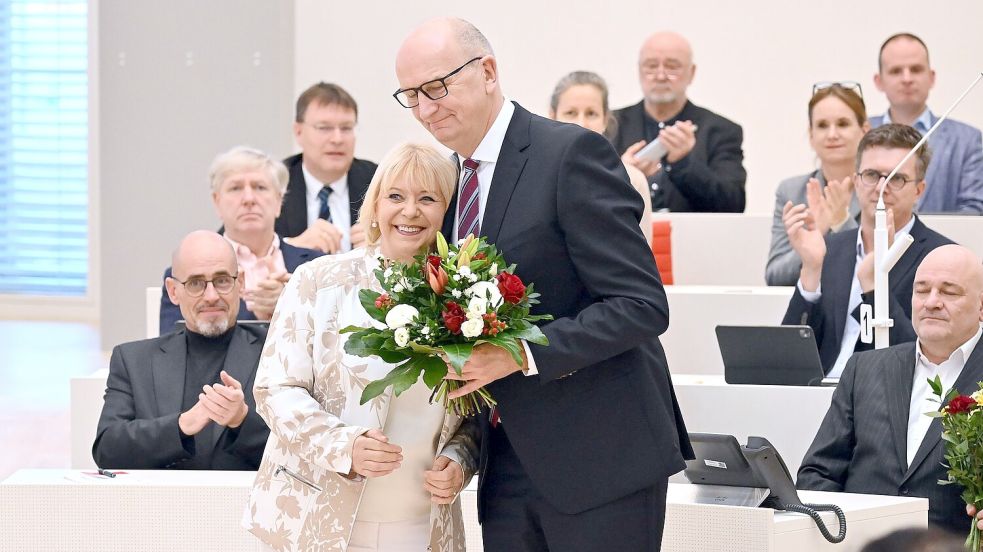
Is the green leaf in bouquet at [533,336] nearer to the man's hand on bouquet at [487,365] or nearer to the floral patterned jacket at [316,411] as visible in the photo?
the man's hand on bouquet at [487,365]

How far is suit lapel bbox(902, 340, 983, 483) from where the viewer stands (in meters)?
3.75

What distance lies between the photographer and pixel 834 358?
5035 millimetres

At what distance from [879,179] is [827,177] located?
3.10ft

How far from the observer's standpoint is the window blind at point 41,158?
13062mm

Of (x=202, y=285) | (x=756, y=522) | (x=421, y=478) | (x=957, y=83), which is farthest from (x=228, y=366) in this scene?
(x=957, y=83)

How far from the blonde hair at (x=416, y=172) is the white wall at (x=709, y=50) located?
6332mm

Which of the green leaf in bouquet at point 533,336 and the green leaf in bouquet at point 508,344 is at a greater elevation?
the green leaf in bouquet at point 533,336

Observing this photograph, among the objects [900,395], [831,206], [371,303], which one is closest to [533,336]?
[371,303]

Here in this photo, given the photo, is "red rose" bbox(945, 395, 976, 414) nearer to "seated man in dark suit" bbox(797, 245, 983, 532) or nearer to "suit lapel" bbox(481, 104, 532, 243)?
"seated man in dark suit" bbox(797, 245, 983, 532)

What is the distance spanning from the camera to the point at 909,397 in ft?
12.8

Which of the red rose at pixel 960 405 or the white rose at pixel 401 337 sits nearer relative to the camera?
the white rose at pixel 401 337

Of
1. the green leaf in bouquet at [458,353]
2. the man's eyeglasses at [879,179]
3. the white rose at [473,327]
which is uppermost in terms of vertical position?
the man's eyeglasses at [879,179]


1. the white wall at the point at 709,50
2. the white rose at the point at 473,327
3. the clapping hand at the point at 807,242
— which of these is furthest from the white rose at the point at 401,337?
the white wall at the point at 709,50

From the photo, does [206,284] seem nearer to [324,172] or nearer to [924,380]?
[324,172]
